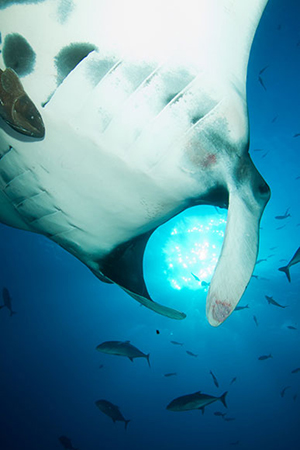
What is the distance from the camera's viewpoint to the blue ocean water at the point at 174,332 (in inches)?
250

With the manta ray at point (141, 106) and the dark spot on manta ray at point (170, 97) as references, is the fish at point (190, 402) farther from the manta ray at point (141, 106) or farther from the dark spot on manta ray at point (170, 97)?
the dark spot on manta ray at point (170, 97)

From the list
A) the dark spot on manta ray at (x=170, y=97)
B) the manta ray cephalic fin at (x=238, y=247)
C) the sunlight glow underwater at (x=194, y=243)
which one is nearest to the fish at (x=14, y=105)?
the dark spot on manta ray at (x=170, y=97)

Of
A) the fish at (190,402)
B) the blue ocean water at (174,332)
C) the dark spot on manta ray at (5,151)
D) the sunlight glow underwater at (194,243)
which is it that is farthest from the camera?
the sunlight glow underwater at (194,243)

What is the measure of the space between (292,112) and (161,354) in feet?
95.8

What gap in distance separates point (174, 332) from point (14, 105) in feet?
83.6

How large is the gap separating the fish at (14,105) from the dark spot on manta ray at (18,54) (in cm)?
20

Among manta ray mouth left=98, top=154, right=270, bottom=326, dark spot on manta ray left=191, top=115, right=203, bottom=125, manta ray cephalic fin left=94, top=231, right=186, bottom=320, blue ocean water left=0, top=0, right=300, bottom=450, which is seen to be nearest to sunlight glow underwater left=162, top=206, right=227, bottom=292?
blue ocean water left=0, top=0, right=300, bottom=450

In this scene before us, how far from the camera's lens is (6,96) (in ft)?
2.83

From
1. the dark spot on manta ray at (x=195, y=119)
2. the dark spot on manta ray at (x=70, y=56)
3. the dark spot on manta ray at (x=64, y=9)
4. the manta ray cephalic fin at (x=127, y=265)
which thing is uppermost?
the dark spot on manta ray at (x=64, y=9)

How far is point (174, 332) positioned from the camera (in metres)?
23.7

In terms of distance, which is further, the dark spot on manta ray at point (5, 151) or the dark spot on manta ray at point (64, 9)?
the dark spot on manta ray at point (5, 151)

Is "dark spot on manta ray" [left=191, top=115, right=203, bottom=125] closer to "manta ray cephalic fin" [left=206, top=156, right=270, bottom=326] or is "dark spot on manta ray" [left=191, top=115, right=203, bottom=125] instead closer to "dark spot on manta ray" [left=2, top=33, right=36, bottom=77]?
"manta ray cephalic fin" [left=206, top=156, right=270, bottom=326]

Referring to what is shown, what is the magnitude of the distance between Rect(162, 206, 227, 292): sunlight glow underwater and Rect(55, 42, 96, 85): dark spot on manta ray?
24.8 ft

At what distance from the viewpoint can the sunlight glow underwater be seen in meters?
9.57
